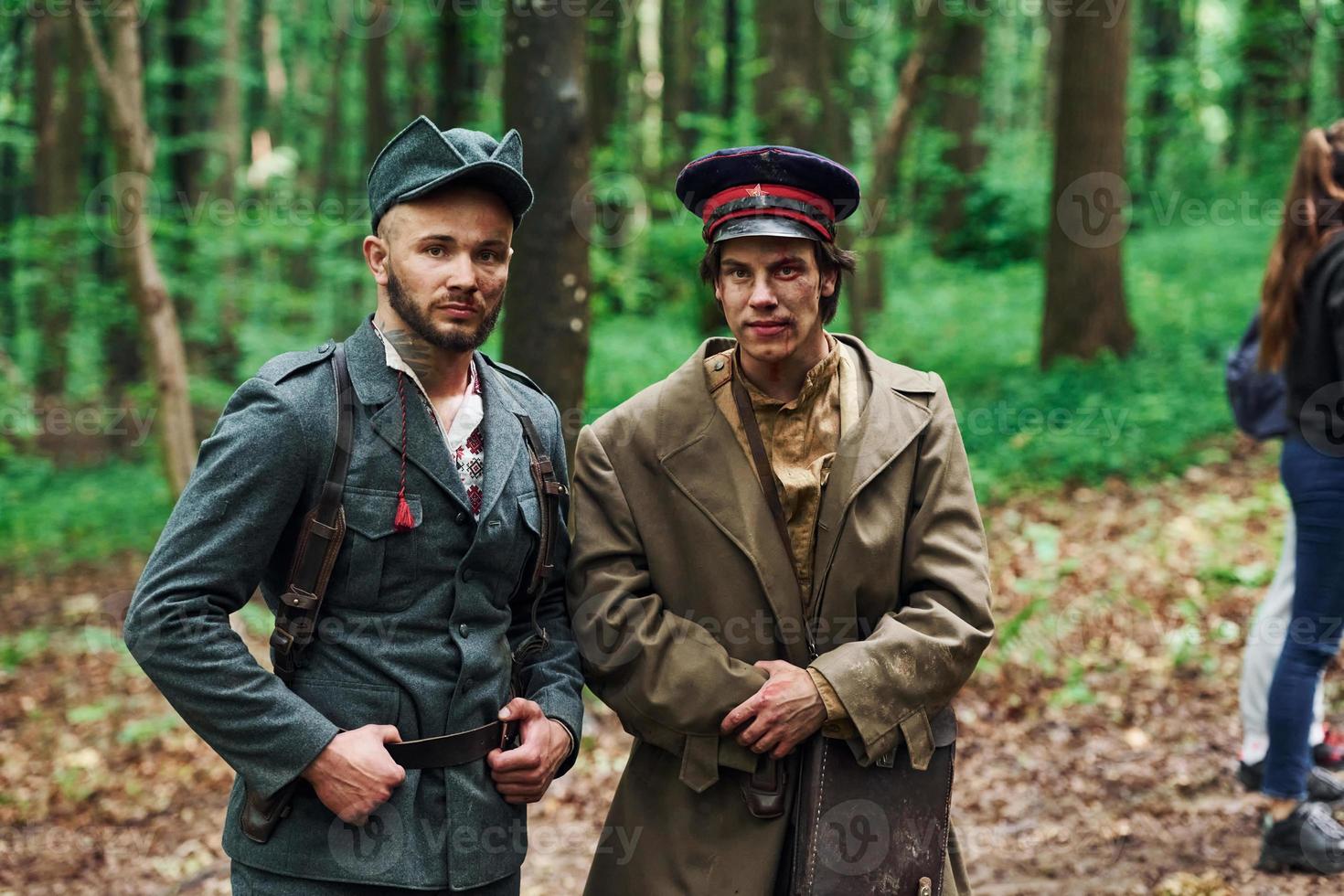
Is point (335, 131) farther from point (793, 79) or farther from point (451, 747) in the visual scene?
point (451, 747)

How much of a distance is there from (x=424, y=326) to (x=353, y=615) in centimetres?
65

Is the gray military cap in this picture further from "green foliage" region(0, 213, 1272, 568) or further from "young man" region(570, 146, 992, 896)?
"green foliage" region(0, 213, 1272, 568)

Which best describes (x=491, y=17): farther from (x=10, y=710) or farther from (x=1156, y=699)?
(x=1156, y=699)

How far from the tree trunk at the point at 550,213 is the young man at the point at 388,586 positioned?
2.90m

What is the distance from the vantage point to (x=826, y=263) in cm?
296

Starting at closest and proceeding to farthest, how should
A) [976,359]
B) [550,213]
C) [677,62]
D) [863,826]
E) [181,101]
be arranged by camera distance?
[863,826] → [550,213] → [976,359] → [181,101] → [677,62]

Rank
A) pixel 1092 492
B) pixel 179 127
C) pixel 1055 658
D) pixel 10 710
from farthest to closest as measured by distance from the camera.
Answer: pixel 179 127 < pixel 1092 492 < pixel 10 710 < pixel 1055 658

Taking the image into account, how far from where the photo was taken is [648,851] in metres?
2.93

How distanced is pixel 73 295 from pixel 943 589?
599 inches

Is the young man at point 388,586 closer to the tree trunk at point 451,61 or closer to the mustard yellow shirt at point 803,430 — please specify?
the mustard yellow shirt at point 803,430

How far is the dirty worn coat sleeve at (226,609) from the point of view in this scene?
2.37 meters

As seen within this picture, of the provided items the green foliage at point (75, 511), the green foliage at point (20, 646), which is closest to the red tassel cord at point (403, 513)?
the green foliage at point (20, 646)

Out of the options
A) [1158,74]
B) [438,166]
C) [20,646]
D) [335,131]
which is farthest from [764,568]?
[335,131]

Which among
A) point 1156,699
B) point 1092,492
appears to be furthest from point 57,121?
point 1156,699
